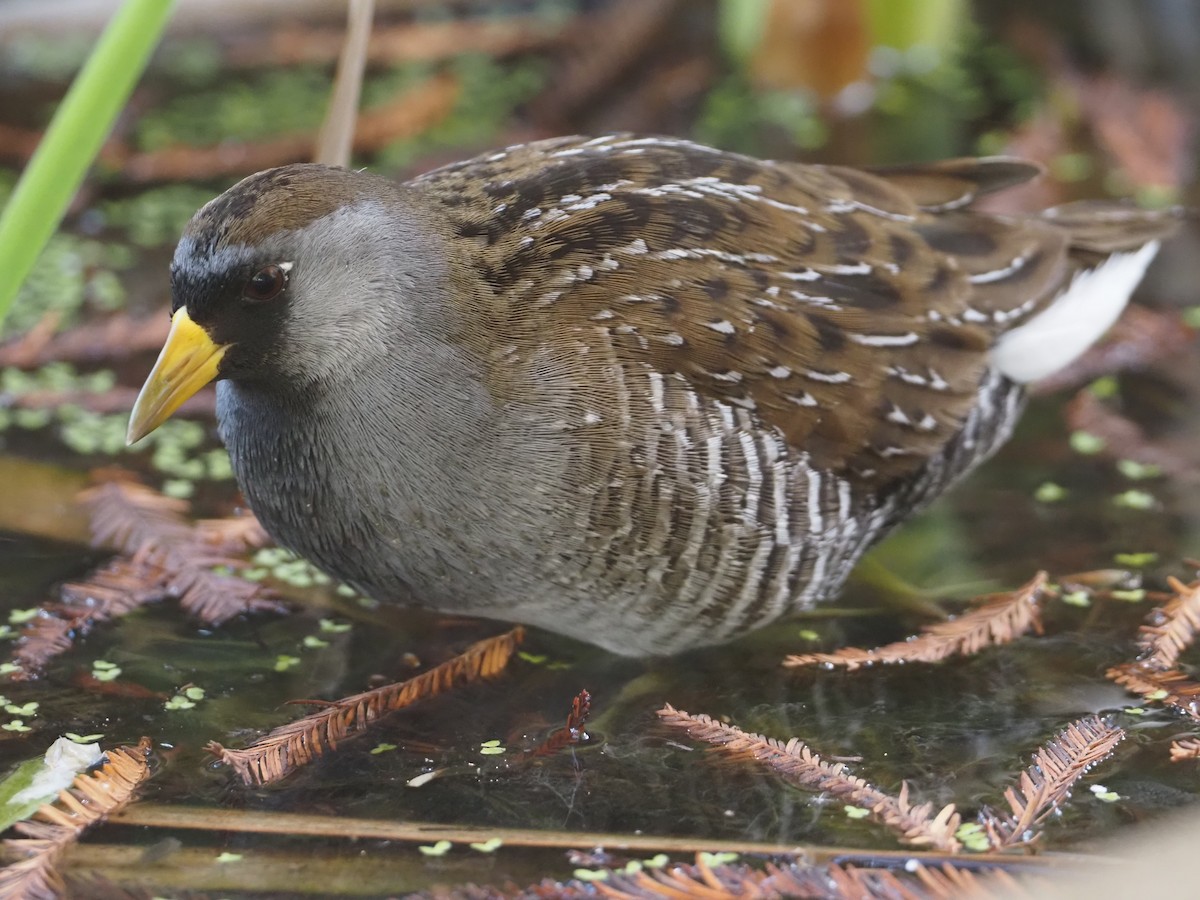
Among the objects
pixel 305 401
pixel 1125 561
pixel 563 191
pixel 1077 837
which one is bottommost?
pixel 1077 837

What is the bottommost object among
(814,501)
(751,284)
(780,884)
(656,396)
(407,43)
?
(780,884)

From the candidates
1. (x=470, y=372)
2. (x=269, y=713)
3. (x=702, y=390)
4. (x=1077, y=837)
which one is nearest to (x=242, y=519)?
(x=269, y=713)

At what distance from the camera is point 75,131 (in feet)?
8.05

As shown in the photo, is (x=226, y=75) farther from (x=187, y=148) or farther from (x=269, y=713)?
(x=269, y=713)

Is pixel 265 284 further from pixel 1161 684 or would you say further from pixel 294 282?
pixel 1161 684

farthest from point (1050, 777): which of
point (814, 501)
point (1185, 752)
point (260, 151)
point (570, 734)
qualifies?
point (260, 151)

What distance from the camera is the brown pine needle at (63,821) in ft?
7.91

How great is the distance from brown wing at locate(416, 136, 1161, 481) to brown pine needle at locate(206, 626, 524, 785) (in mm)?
669

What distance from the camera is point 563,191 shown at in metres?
3.09

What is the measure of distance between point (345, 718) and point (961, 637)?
135cm

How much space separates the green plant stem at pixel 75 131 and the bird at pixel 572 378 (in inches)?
11.8

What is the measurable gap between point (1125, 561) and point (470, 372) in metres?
1.72

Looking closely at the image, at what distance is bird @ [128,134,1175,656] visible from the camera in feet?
9.39

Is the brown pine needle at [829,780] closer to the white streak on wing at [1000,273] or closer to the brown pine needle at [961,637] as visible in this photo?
the brown pine needle at [961,637]
